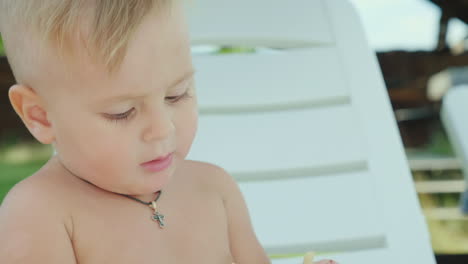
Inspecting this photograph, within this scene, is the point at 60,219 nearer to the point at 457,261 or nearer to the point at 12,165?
the point at 457,261

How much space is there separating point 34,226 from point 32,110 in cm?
16

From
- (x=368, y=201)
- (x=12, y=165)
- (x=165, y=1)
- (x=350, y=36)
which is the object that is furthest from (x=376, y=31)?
(x=165, y=1)

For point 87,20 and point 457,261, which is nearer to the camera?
point 87,20

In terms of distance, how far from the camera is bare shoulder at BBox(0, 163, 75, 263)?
0.92m

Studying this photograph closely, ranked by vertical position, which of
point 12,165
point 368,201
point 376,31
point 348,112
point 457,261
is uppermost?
point 376,31

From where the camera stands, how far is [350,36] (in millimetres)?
2023

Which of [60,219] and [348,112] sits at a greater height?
[348,112]

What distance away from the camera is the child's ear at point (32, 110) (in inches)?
36.3

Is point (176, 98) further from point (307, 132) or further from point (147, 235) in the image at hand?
point (307, 132)

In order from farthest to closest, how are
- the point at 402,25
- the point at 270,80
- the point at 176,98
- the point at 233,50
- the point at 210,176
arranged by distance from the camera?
the point at 402,25, the point at 233,50, the point at 270,80, the point at 210,176, the point at 176,98

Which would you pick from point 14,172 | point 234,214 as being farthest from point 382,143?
point 14,172

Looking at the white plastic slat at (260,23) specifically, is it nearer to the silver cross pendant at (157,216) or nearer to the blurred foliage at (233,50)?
the blurred foliage at (233,50)

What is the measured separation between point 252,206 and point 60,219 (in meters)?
0.85

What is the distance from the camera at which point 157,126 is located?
93 cm
